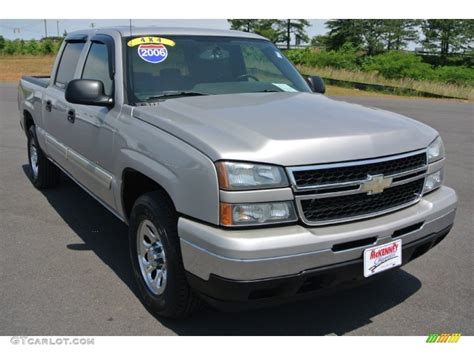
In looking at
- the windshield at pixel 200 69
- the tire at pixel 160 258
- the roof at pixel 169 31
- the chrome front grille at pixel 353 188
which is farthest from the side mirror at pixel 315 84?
the tire at pixel 160 258

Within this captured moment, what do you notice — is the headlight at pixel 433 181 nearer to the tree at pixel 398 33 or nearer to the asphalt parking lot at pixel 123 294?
the asphalt parking lot at pixel 123 294

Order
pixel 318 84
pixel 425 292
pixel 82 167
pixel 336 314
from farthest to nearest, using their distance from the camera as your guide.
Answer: pixel 318 84 → pixel 82 167 → pixel 425 292 → pixel 336 314

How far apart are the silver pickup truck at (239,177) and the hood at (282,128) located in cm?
1

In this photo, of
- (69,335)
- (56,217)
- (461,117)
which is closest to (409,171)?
(69,335)

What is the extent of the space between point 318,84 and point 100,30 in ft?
7.02

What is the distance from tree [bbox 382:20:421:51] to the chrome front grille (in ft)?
177

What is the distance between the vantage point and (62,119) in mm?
4895

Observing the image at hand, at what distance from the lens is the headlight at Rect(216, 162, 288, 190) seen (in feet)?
8.45

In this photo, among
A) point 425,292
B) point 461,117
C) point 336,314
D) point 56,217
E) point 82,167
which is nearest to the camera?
point 336,314

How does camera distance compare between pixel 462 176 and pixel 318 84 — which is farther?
pixel 462 176

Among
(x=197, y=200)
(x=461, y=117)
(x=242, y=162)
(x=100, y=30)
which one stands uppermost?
(x=100, y=30)

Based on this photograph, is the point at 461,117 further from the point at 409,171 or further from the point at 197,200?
the point at 197,200

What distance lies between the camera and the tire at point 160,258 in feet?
9.68

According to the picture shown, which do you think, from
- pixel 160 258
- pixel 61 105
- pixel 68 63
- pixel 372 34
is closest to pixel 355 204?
pixel 160 258
